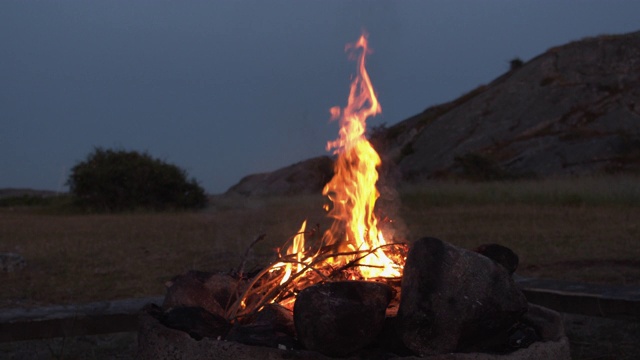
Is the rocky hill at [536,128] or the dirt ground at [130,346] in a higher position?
the rocky hill at [536,128]

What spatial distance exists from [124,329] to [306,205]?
57.2 feet

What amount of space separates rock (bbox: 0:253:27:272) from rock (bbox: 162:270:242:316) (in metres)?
7.52

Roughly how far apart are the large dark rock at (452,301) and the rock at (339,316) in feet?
0.45

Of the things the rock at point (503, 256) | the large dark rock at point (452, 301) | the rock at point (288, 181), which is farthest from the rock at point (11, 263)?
the rock at point (288, 181)

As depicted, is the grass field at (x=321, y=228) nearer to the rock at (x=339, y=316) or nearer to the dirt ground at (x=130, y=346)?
the rock at (x=339, y=316)

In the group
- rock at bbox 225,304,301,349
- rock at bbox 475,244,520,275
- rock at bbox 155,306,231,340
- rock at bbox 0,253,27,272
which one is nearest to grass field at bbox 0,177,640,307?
rock at bbox 0,253,27,272

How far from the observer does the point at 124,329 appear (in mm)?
5707

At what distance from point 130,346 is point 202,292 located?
9.09 feet

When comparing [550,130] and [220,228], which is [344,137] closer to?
[220,228]

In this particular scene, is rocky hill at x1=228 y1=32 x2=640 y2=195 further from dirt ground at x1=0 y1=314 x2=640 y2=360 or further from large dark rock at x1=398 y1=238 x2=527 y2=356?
large dark rock at x1=398 y1=238 x2=527 y2=356

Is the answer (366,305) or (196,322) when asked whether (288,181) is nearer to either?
(196,322)

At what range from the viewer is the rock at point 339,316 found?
10.6ft

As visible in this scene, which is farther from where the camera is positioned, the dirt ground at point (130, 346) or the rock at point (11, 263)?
the rock at point (11, 263)

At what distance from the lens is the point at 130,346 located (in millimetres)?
6520
